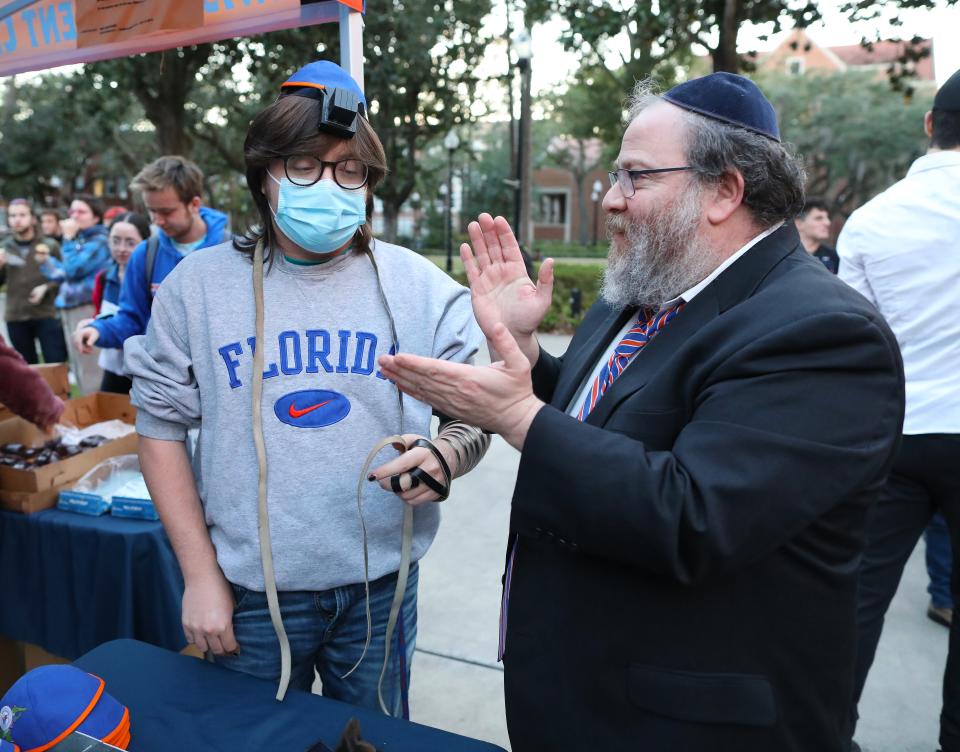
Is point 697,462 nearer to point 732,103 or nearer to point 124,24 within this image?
point 732,103

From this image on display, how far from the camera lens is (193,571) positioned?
5.34ft

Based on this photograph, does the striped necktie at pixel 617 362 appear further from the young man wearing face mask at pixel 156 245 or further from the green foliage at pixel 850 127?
the green foliage at pixel 850 127

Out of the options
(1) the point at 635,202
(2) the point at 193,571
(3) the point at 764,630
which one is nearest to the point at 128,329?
(2) the point at 193,571

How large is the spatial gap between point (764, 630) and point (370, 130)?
1.30 metres

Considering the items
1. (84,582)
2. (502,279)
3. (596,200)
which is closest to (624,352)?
(502,279)

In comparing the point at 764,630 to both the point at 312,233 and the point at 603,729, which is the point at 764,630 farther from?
the point at 312,233

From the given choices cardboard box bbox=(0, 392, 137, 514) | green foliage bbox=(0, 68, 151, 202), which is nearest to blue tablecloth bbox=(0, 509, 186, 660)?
cardboard box bbox=(0, 392, 137, 514)

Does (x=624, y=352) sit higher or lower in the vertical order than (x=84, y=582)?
higher

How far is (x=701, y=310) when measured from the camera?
1319 millimetres

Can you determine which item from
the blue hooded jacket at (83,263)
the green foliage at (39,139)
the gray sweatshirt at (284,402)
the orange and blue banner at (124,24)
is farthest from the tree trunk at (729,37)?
the green foliage at (39,139)

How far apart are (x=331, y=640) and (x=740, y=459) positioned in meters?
1.11

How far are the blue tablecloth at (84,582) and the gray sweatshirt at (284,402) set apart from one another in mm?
909

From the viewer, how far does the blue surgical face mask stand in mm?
1609

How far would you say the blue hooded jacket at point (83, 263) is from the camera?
6633 mm
